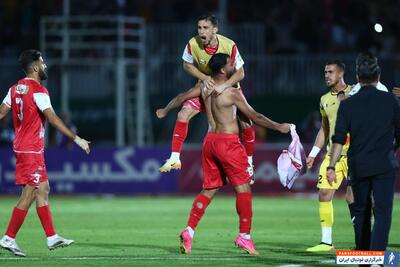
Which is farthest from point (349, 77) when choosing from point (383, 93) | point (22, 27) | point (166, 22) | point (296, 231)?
point (383, 93)

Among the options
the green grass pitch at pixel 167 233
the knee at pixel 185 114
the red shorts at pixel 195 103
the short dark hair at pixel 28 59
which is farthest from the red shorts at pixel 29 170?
the red shorts at pixel 195 103

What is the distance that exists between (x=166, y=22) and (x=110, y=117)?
3.82 metres

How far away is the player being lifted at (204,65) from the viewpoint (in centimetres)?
1449

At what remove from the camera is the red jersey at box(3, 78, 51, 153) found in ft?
45.7

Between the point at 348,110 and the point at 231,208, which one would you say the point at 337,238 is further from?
the point at 231,208

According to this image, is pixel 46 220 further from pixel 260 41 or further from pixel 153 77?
pixel 153 77

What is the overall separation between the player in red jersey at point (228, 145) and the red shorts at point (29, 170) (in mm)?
2031

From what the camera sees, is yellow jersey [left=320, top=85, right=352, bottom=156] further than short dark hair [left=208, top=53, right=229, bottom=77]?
Yes

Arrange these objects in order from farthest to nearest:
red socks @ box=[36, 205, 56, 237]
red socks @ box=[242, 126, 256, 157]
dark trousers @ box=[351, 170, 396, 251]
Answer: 1. red socks @ box=[242, 126, 256, 157]
2. red socks @ box=[36, 205, 56, 237]
3. dark trousers @ box=[351, 170, 396, 251]

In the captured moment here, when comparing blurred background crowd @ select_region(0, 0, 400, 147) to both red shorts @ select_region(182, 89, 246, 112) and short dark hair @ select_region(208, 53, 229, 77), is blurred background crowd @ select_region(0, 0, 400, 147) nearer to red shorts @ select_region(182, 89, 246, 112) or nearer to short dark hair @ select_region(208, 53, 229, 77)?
red shorts @ select_region(182, 89, 246, 112)

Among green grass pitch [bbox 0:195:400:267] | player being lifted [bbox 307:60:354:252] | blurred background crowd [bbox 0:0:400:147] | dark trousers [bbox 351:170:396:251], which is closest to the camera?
dark trousers [bbox 351:170:396:251]

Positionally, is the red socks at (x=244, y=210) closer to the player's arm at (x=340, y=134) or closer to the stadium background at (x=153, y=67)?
the player's arm at (x=340, y=134)

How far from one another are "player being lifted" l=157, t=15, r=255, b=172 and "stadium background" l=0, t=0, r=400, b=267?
810 cm

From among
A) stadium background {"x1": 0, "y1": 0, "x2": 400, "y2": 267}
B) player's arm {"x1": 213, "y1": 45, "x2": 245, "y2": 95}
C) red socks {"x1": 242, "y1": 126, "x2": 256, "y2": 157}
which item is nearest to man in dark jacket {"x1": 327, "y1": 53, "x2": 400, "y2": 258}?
player's arm {"x1": 213, "y1": 45, "x2": 245, "y2": 95}
